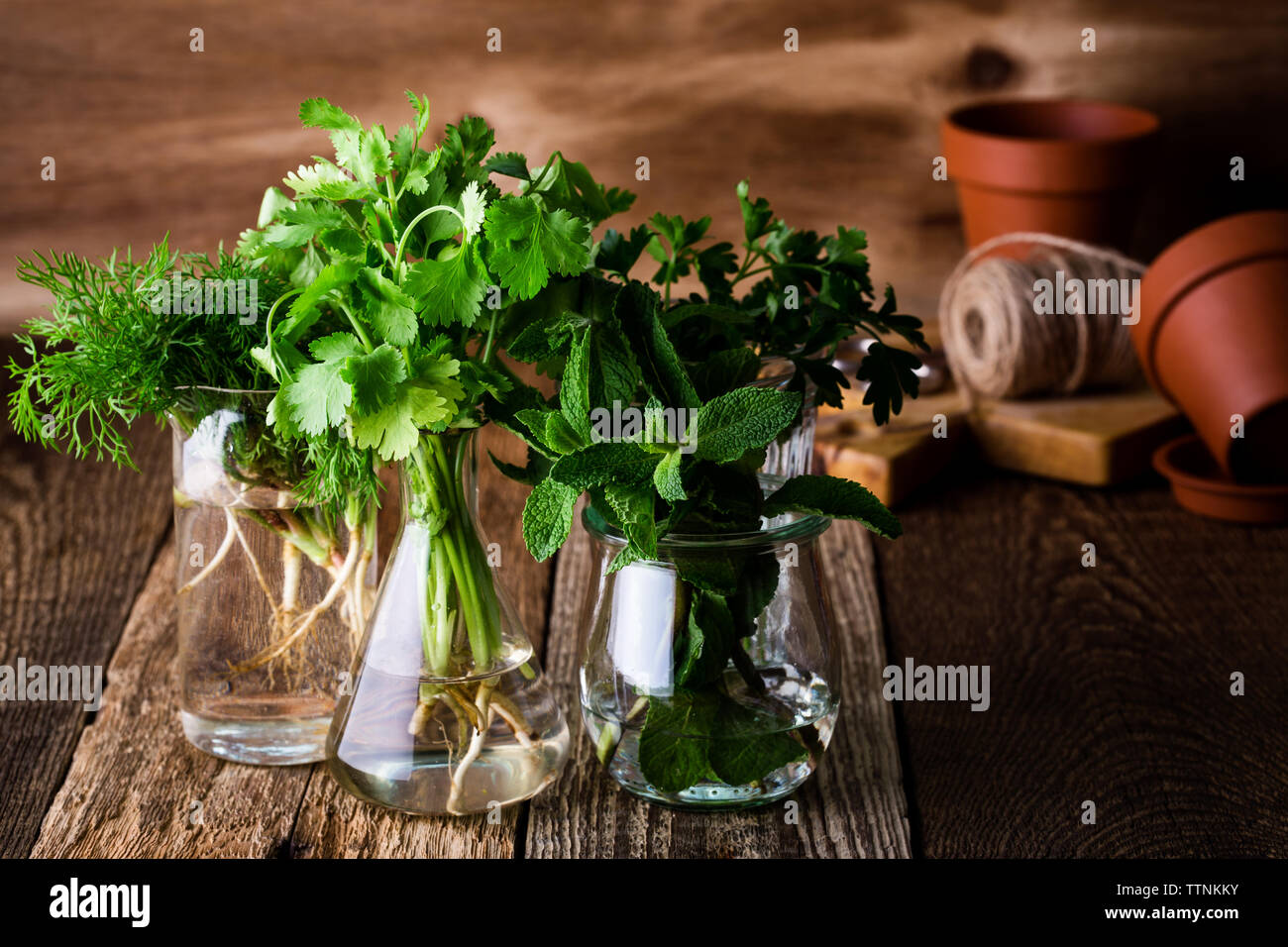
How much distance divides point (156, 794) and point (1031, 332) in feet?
2.47

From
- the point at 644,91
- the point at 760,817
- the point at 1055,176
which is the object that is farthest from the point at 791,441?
the point at 644,91

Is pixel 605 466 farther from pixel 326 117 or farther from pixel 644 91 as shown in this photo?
pixel 644 91

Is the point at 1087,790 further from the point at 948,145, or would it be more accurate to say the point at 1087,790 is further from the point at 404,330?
the point at 948,145

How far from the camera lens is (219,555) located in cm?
64

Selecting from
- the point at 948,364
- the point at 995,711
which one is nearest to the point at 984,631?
the point at 995,711

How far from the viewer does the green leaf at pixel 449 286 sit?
505mm

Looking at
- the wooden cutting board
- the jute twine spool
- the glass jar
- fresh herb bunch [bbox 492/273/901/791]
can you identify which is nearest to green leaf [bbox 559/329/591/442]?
fresh herb bunch [bbox 492/273/901/791]

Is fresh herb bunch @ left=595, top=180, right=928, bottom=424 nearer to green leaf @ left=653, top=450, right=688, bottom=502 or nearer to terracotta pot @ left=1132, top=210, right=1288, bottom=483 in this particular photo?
green leaf @ left=653, top=450, right=688, bottom=502

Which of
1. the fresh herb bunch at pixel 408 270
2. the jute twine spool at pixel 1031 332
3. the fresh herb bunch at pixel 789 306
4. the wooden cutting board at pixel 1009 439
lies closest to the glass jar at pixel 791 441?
the fresh herb bunch at pixel 789 306

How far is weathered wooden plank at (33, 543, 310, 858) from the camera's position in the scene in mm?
584

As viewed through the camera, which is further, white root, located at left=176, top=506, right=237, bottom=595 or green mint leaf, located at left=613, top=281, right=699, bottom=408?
white root, located at left=176, top=506, right=237, bottom=595

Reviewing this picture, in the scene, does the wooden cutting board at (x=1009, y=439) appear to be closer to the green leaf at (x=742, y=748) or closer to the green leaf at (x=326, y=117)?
the green leaf at (x=742, y=748)

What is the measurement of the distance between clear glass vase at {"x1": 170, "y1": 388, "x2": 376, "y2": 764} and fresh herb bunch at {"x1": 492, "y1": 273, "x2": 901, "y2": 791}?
11 centimetres
